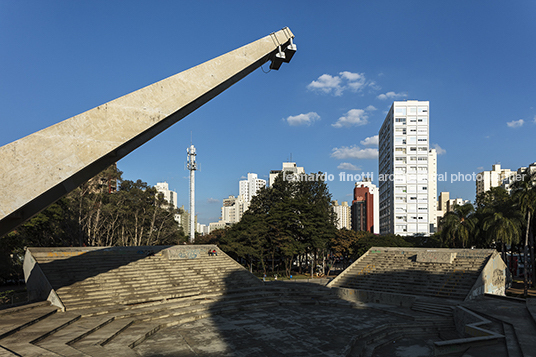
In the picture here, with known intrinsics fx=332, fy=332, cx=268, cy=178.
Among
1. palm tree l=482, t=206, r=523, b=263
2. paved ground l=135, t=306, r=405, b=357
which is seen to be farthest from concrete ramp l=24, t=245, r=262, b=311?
palm tree l=482, t=206, r=523, b=263

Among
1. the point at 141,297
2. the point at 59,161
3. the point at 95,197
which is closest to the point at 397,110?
the point at 95,197

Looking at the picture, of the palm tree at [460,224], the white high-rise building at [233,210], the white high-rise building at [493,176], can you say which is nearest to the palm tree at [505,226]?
the palm tree at [460,224]

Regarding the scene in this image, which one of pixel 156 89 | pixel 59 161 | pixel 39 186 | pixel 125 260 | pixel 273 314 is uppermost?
pixel 156 89

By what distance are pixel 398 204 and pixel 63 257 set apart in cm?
5448

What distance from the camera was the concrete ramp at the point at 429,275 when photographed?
21.1m

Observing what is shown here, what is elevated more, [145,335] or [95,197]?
[95,197]

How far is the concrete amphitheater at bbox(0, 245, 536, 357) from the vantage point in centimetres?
1190

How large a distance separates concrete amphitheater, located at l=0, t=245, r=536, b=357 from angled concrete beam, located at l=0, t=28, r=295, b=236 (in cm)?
418

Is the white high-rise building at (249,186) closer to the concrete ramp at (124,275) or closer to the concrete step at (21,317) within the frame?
the concrete ramp at (124,275)

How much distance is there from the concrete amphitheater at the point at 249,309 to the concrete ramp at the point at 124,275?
0.07m

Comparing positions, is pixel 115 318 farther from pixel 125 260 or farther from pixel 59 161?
pixel 59 161

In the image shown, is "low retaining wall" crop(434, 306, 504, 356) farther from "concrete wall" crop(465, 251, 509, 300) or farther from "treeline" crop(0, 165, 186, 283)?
"treeline" crop(0, 165, 186, 283)

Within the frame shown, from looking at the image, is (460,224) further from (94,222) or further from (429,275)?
(94,222)

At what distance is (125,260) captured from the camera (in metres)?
22.1
